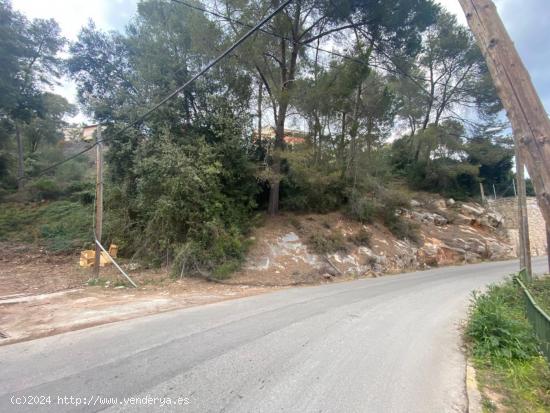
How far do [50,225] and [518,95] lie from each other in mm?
19964

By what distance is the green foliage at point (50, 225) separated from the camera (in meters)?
14.9

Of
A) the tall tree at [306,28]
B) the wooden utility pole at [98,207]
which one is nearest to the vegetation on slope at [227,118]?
the tall tree at [306,28]

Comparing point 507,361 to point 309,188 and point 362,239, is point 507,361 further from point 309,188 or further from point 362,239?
point 309,188

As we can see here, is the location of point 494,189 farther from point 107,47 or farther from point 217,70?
point 107,47

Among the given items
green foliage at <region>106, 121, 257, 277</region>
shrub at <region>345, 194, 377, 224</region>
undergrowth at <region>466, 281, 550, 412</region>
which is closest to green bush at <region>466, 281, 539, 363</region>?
undergrowth at <region>466, 281, 550, 412</region>

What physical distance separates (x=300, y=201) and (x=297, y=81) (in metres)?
5.73

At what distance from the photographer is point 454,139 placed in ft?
82.3

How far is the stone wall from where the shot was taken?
2492 centimetres

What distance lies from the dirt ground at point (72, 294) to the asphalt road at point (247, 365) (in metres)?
0.79

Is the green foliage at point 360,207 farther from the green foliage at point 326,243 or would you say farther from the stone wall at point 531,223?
the stone wall at point 531,223

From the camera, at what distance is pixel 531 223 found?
82.9 feet

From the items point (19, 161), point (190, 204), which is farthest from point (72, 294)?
point (19, 161)

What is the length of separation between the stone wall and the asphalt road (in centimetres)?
2412

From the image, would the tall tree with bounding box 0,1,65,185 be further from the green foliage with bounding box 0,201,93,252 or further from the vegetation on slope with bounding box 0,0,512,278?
the green foliage with bounding box 0,201,93,252
